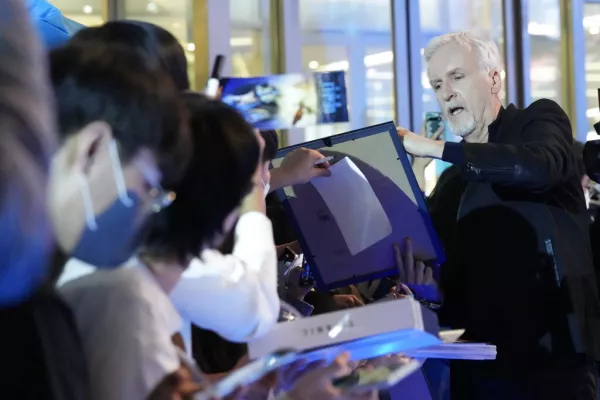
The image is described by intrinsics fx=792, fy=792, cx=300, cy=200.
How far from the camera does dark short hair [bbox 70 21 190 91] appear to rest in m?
0.94

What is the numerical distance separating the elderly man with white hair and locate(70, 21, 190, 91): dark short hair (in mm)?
942

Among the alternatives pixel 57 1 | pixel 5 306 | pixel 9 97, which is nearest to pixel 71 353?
pixel 5 306

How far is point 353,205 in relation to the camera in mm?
1570

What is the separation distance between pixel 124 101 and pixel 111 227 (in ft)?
0.37

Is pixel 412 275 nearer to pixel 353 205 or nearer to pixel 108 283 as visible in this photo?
pixel 353 205

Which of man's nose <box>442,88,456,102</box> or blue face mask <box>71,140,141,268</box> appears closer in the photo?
blue face mask <box>71,140,141,268</box>

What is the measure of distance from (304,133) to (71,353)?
344 cm

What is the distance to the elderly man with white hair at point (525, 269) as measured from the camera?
1889 mm

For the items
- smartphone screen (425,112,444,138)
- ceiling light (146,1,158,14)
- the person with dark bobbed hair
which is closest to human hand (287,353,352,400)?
the person with dark bobbed hair

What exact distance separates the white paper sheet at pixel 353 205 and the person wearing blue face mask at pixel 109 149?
808 mm

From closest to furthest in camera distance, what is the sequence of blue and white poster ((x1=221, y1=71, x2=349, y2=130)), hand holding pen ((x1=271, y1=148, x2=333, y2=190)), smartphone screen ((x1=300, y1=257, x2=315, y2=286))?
blue and white poster ((x1=221, y1=71, x2=349, y2=130)), hand holding pen ((x1=271, y1=148, x2=333, y2=190)), smartphone screen ((x1=300, y1=257, x2=315, y2=286))

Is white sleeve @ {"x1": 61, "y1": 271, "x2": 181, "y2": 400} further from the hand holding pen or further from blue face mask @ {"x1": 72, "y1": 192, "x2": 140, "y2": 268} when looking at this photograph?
the hand holding pen

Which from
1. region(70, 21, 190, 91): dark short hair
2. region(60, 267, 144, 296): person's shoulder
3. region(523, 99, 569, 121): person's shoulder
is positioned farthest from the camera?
region(523, 99, 569, 121): person's shoulder

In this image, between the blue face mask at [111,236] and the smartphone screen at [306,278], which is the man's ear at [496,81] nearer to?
the smartphone screen at [306,278]
